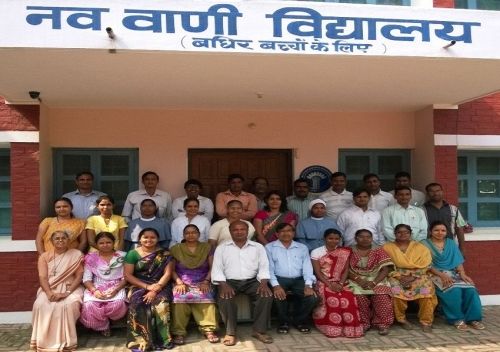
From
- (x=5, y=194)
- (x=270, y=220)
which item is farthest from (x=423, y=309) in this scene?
(x=5, y=194)

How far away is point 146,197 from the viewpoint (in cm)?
585

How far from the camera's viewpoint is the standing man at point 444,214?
231 inches

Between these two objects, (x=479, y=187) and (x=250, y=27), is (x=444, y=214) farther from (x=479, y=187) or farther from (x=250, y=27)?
(x=250, y=27)

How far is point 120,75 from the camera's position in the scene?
A: 183 inches

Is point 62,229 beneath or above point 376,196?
beneath

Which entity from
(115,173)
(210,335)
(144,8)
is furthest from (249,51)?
(115,173)

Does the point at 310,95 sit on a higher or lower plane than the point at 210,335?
higher

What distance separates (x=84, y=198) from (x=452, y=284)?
423 cm

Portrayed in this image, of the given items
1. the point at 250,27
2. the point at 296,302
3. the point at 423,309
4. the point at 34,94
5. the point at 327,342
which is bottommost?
the point at 327,342

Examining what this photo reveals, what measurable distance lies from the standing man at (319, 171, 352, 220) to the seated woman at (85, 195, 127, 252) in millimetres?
A: 2444

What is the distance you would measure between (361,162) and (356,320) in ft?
8.39

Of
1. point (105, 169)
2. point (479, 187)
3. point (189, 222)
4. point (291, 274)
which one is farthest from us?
point (479, 187)

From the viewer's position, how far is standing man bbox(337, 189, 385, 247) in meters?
5.65

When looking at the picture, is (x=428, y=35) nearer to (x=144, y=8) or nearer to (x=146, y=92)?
(x=144, y=8)
